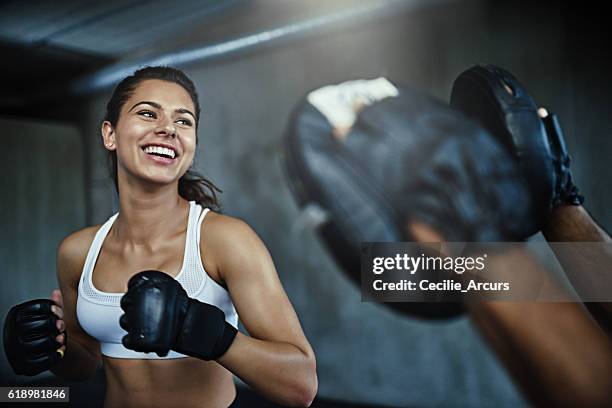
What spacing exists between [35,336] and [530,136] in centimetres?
134

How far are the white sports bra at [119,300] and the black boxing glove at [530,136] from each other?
802mm

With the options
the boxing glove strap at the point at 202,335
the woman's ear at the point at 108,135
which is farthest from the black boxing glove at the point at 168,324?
the woman's ear at the point at 108,135

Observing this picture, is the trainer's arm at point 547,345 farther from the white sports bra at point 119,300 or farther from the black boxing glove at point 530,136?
the white sports bra at point 119,300

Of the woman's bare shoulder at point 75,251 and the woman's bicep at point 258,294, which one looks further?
the woman's bare shoulder at point 75,251

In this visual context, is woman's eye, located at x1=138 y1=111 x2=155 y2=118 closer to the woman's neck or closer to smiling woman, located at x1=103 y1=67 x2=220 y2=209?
smiling woman, located at x1=103 y1=67 x2=220 y2=209

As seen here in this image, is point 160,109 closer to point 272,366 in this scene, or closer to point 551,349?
point 272,366

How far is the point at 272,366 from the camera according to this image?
1228 mm

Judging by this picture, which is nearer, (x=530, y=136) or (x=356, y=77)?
(x=530, y=136)

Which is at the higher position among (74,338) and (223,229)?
(223,229)

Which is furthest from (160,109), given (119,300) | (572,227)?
(572,227)

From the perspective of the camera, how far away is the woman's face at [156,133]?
150cm

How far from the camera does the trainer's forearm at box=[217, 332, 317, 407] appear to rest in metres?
1.22

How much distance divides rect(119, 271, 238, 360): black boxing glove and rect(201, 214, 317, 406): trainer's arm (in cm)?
5

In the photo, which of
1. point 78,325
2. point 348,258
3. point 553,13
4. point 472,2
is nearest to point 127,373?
point 78,325
